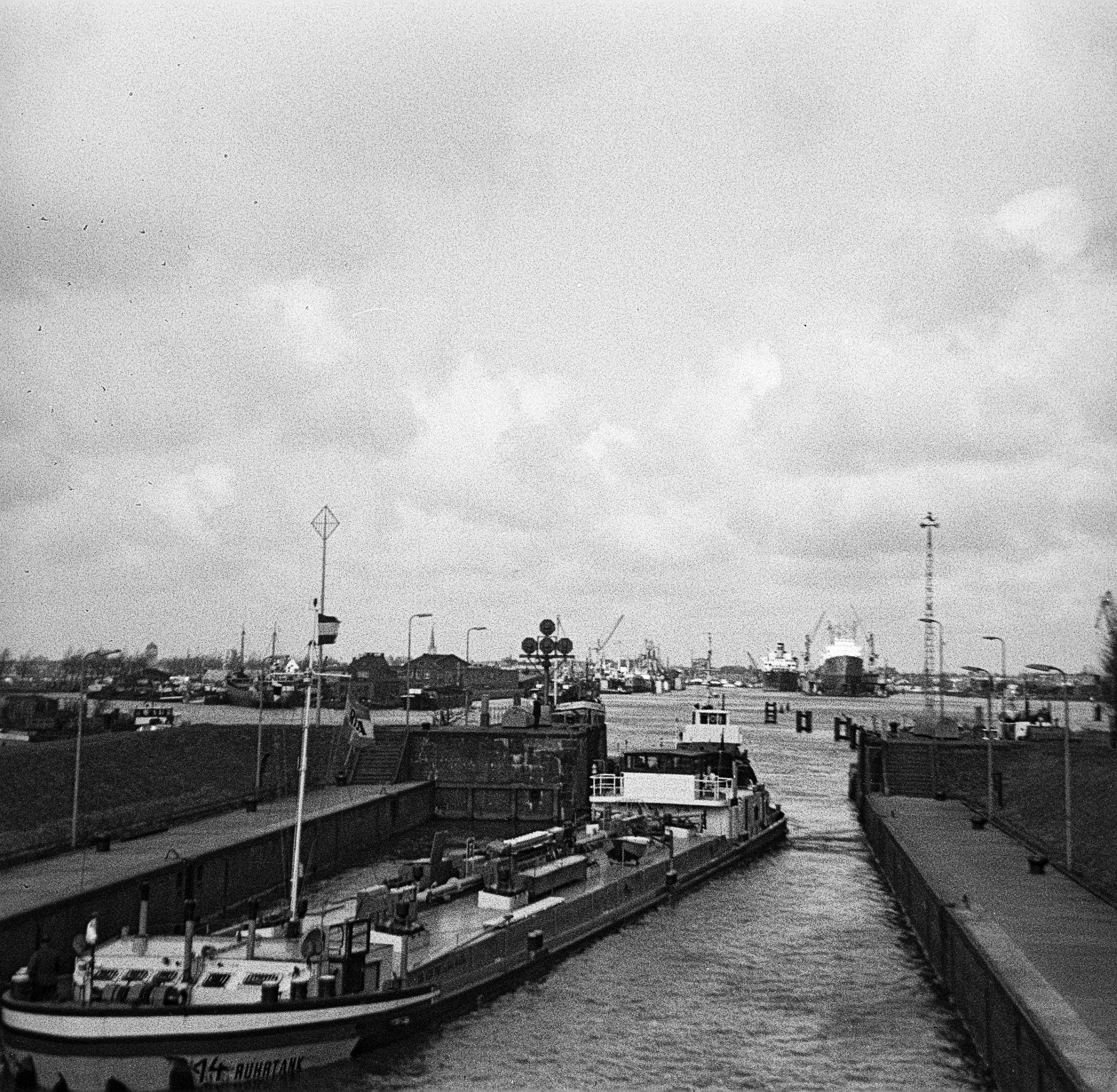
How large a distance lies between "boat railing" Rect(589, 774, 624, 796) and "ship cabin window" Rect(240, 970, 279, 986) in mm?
34188

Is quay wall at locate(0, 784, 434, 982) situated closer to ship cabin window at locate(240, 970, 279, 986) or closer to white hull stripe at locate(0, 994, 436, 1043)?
white hull stripe at locate(0, 994, 436, 1043)

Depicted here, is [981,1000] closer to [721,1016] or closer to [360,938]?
[721,1016]

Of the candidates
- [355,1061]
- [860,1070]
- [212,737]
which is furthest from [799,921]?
[212,737]

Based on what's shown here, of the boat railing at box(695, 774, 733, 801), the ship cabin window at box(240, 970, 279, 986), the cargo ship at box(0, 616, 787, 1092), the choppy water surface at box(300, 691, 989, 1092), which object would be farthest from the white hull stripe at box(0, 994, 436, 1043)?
the boat railing at box(695, 774, 733, 801)

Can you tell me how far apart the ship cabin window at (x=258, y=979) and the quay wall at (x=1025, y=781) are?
103ft

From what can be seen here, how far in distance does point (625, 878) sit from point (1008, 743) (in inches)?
1944

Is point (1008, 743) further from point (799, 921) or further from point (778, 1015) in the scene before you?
point (778, 1015)

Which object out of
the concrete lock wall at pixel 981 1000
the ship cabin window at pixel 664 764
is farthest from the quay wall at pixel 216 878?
the concrete lock wall at pixel 981 1000

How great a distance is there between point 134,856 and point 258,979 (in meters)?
18.1

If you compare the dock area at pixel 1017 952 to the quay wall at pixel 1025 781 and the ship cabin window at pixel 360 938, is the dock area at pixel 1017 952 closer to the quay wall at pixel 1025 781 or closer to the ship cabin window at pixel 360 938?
the quay wall at pixel 1025 781

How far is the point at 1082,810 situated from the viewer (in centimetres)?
5353

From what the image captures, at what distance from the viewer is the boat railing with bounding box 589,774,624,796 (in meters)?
59.5

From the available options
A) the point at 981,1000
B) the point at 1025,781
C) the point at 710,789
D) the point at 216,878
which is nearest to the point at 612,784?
the point at 710,789

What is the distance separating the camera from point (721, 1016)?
1258 inches
